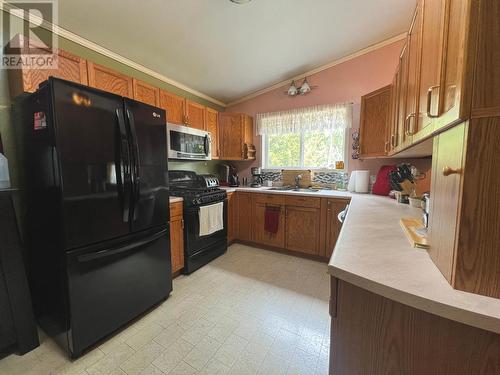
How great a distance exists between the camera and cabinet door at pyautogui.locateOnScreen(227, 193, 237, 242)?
3.25 meters

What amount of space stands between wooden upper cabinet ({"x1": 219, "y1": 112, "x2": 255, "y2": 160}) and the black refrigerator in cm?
189

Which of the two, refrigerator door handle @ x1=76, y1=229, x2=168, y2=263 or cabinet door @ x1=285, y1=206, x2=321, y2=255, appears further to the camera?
A: cabinet door @ x1=285, y1=206, x2=321, y2=255

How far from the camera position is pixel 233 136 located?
363 cm

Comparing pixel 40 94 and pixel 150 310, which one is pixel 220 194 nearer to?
pixel 150 310

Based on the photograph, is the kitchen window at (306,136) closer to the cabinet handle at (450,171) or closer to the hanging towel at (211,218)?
the hanging towel at (211,218)

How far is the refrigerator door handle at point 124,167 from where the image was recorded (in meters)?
1.52

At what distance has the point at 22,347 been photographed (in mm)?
1448

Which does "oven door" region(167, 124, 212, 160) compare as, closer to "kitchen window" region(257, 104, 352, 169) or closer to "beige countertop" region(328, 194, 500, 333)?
"kitchen window" region(257, 104, 352, 169)

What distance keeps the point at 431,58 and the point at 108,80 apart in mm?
2392

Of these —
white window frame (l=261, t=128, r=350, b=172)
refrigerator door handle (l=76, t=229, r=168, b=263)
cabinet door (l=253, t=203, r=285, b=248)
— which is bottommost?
cabinet door (l=253, t=203, r=285, b=248)

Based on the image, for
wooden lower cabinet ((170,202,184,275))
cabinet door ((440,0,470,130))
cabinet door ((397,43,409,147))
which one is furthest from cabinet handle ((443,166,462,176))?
wooden lower cabinet ((170,202,184,275))

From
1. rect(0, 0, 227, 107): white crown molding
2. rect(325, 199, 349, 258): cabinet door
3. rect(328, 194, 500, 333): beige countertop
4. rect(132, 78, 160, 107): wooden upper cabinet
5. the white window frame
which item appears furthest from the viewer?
the white window frame

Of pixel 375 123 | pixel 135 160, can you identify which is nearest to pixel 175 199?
pixel 135 160
